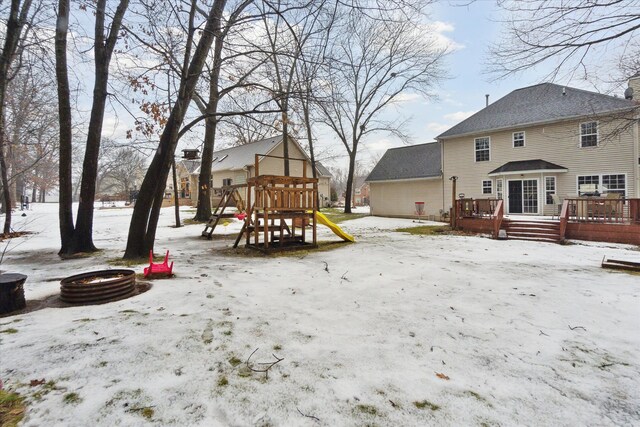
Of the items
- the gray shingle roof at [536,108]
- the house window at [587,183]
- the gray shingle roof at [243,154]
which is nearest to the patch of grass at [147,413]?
the gray shingle roof at [536,108]

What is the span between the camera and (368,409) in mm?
1991

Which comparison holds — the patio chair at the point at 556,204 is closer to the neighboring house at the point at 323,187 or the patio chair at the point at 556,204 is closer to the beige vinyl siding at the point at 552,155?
the beige vinyl siding at the point at 552,155

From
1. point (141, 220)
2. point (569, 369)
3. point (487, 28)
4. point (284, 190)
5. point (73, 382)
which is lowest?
point (569, 369)

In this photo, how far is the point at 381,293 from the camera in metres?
4.45

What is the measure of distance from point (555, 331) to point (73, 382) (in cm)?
426

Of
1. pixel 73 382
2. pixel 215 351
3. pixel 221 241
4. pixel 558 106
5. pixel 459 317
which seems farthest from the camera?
pixel 558 106

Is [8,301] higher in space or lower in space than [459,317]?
higher

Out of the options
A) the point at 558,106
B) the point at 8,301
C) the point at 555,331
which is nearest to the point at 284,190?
the point at 8,301

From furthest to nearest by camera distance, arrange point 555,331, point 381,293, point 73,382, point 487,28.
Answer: point 487,28, point 381,293, point 555,331, point 73,382

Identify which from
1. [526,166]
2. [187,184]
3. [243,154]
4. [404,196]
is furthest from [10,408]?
[187,184]

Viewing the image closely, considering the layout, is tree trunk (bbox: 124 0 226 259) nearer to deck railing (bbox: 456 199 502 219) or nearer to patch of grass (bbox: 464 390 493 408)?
patch of grass (bbox: 464 390 493 408)

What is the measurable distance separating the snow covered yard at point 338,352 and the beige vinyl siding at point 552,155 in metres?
11.8

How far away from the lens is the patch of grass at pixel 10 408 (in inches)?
70.6

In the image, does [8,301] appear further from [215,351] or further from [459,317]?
[459,317]
